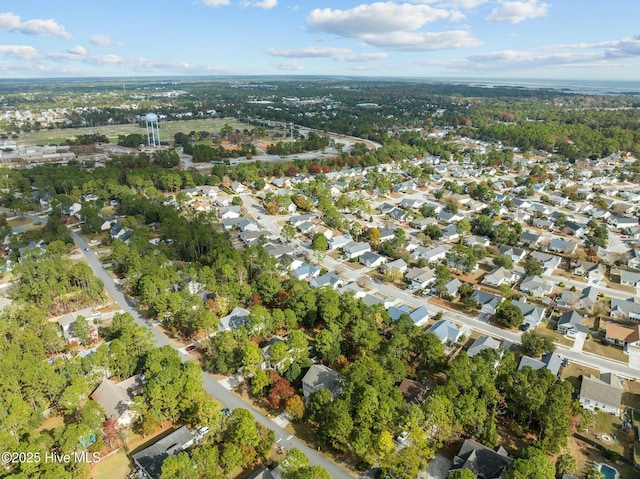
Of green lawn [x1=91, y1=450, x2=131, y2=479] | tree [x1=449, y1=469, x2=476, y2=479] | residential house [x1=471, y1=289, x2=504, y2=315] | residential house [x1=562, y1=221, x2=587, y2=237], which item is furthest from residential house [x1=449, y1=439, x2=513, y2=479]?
residential house [x1=562, y1=221, x2=587, y2=237]

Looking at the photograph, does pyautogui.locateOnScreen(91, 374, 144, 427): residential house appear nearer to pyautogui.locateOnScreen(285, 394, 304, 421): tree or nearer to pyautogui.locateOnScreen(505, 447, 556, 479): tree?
pyautogui.locateOnScreen(285, 394, 304, 421): tree

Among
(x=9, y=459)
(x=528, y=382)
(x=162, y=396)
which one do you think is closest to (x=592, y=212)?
(x=528, y=382)

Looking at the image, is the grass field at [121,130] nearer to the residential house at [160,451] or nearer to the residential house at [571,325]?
the residential house at [160,451]

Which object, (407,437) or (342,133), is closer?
(407,437)

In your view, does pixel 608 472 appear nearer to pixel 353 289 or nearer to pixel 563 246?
pixel 353 289

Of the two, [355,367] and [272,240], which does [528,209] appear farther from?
[355,367]
